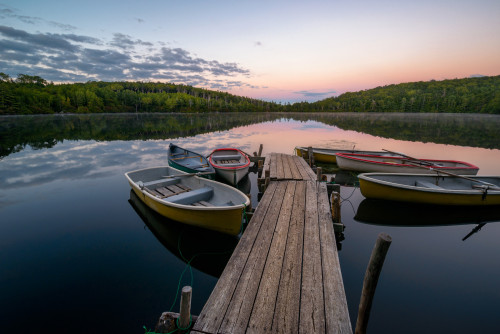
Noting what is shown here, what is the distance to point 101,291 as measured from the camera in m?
5.18

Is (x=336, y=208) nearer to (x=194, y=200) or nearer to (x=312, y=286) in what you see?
(x=312, y=286)

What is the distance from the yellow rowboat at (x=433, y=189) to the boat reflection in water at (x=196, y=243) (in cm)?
651

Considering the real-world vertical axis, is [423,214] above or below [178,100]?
below

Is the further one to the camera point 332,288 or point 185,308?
point 332,288

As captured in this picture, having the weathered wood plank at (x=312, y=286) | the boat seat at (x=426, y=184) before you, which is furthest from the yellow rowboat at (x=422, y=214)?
the weathered wood plank at (x=312, y=286)

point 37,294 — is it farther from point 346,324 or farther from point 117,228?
point 346,324

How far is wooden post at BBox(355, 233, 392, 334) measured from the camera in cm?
296

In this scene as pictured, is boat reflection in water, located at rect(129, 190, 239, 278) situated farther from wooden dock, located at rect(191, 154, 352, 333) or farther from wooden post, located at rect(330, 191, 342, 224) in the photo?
wooden post, located at rect(330, 191, 342, 224)

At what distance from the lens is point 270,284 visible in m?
3.77

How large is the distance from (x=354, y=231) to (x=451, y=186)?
18.9 feet

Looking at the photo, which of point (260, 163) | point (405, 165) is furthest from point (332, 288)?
point (260, 163)

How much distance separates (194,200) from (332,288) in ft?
17.5

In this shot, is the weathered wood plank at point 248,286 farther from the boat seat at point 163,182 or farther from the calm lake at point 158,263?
the boat seat at point 163,182

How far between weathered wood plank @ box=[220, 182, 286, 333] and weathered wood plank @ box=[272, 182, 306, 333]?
405mm
